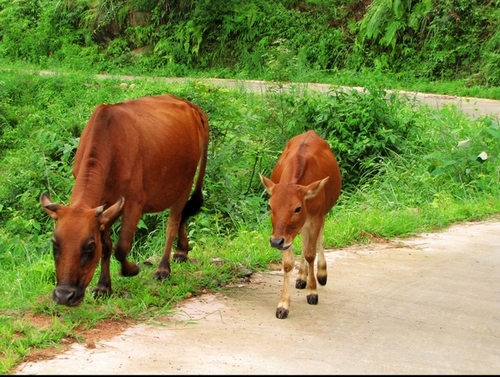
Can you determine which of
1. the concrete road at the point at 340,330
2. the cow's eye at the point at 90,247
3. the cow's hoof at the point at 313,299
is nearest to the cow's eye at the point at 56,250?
the cow's eye at the point at 90,247

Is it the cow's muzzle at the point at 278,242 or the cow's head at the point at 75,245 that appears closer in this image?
the cow's head at the point at 75,245

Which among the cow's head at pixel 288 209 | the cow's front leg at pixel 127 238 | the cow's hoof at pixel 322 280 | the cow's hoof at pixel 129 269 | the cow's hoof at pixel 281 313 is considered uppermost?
the cow's head at pixel 288 209

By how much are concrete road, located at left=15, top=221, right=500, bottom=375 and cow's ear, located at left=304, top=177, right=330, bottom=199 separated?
101 centimetres

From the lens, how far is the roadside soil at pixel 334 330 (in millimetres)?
5309

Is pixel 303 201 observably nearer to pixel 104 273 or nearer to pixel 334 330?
pixel 334 330

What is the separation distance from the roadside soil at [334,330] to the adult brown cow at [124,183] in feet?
2.03

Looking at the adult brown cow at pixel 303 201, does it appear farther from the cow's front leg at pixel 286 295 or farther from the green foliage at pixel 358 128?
the green foliage at pixel 358 128

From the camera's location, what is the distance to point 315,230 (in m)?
6.78

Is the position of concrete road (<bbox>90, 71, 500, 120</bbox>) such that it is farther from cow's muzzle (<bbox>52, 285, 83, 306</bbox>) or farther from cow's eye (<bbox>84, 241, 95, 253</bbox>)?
cow's muzzle (<bbox>52, 285, 83, 306</bbox>)

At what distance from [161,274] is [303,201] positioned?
5.89 ft

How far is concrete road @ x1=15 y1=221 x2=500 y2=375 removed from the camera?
17.4 feet

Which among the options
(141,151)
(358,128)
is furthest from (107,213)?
(358,128)

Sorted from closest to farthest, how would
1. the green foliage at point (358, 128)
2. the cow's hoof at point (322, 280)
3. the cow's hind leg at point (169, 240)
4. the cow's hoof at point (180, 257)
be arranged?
the cow's hoof at point (322, 280)
the cow's hind leg at point (169, 240)
the cow's hoof at point (180, 257)
the green foliage at point (358, 128)

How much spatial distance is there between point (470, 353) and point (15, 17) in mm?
27349
